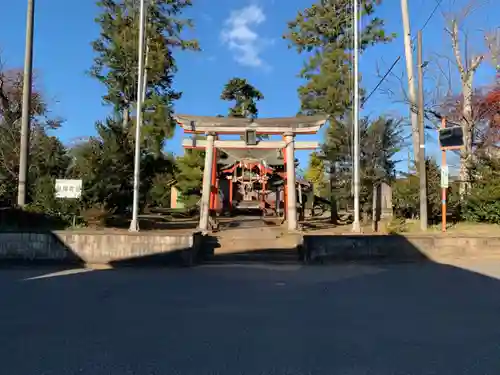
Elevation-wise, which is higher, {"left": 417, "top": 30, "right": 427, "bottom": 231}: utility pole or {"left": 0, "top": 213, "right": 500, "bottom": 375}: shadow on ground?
{"left": 417, "top": 30, "right": 427, "bottom": 231}: utility pole

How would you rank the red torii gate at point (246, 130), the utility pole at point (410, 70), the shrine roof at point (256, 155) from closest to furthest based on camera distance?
1. the red torii gate at point (246, 130)
2. the utility pole at point (410, 70)
3. the shrine roof at point (256, 155)

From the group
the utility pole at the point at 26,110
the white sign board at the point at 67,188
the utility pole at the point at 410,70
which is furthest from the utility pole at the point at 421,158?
the utility pole at the point at 26,110

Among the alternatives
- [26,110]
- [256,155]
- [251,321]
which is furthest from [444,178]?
[26,110]

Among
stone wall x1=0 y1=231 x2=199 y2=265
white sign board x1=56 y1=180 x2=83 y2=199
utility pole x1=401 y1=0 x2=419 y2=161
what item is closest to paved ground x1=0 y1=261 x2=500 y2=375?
stone wall x1=0 y1=231 x2=199 y2=265

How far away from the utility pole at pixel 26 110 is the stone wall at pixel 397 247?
889 cm

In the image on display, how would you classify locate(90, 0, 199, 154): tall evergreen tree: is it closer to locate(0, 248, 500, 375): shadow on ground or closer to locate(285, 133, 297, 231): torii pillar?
locate(285, 133, 297, 231): torii pillar

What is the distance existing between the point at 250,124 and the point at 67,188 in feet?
24.8

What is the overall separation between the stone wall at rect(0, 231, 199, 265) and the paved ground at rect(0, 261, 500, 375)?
72.1 inches

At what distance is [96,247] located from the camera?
1145cm

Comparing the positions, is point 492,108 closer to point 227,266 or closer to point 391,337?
point 227,266

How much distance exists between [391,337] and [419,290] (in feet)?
10.4

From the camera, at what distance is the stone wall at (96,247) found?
11.4 meters

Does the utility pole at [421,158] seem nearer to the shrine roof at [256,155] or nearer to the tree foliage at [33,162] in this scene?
the shrine roof at [256,155]

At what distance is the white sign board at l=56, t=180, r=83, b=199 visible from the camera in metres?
13.2
